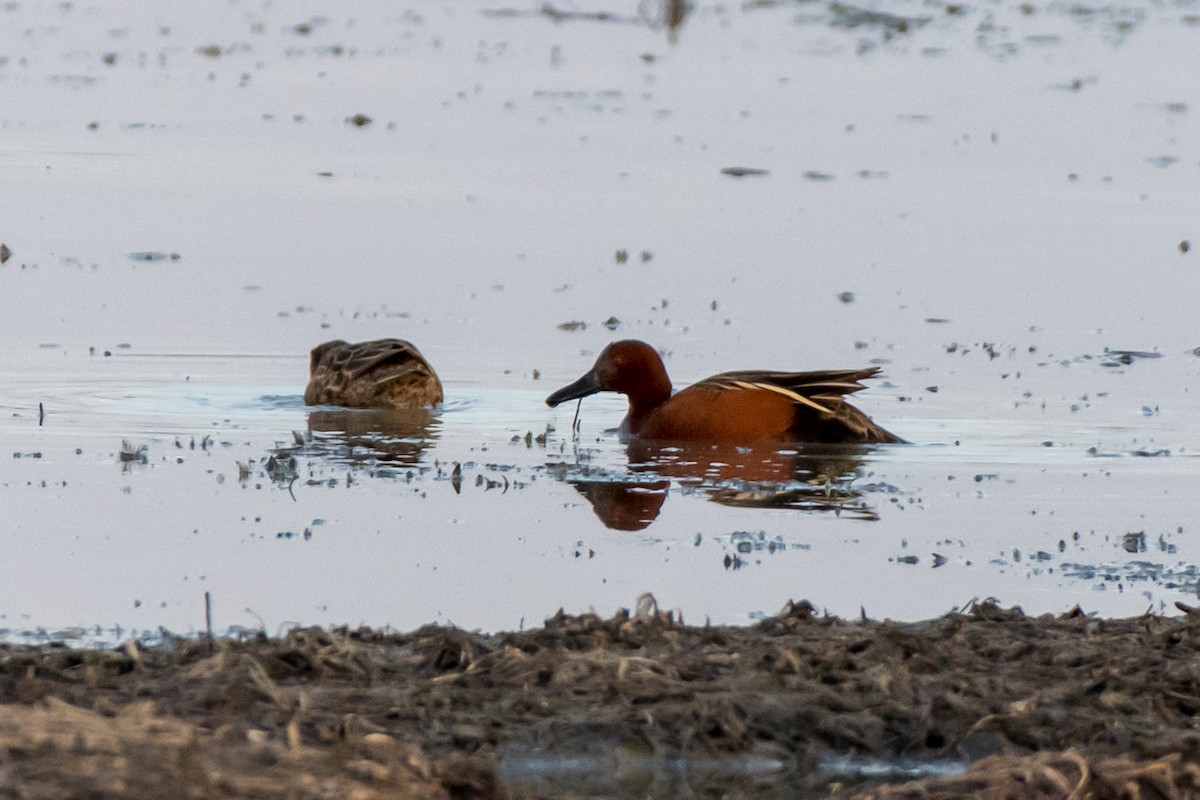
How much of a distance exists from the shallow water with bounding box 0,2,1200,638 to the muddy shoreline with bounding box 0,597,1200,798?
3.54 ft

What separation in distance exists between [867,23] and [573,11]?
5.06m

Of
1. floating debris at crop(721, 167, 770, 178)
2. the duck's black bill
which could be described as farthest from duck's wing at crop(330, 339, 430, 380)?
floating debris at crop(721, 167, 770, 178)

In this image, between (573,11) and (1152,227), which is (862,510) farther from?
(573,11)

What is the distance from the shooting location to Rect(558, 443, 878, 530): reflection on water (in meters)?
9.86

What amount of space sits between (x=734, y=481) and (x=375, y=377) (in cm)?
275

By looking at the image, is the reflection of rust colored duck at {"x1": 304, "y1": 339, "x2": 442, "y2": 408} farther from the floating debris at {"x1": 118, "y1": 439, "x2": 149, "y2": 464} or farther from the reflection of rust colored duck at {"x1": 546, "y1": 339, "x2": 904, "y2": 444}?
the floating debris at {"x1": 118, "y1": 439, "x2": 149, "y2": 464}

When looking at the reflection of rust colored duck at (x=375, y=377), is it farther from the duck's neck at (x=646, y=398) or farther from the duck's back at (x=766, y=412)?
the duck's back at (x=766, y=412)

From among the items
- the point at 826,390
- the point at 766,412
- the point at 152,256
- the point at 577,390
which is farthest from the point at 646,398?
the point at 152,256

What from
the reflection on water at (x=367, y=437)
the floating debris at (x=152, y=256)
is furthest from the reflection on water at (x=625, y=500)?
the floating debris at (x=152, y=256)

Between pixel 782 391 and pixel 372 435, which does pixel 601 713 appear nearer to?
pixel 782 391

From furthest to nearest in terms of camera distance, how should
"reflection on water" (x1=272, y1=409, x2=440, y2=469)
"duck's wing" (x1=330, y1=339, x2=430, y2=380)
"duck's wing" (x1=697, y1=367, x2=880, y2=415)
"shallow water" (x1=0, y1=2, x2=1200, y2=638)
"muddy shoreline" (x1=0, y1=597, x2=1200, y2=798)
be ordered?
1. "duck's wing" (x1=330, y1=339, x2=430, y2=380)
2. "duck's wing" (x1=697, y1=367, x2=880, y2=415)
3. "reflection on water" (x1=272, y1=409, x2=440, y2=469)
4. "shallow water" (x1=0, y1=2, x2=1200, y2=638)
5. "muddy shoreline" (x1=0, y1=597, x2=1200, y2=798)

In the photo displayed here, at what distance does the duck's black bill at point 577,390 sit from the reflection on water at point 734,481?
494mm

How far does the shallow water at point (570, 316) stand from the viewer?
28.1ft

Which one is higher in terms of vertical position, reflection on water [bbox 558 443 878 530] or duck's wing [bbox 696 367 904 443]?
duck's wing [bbox 696 367 904 443]
